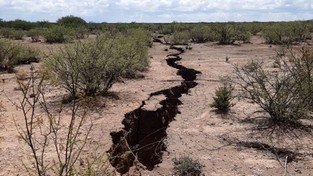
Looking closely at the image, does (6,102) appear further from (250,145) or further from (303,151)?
(303,151)

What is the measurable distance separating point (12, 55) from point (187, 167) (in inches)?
495

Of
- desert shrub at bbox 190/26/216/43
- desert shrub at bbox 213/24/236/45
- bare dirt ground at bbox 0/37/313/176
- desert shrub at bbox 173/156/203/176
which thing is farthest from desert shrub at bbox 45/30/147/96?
desert shrub at bbox 190/26/216/43

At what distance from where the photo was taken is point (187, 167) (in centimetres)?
643

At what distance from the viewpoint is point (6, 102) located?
35.0ft

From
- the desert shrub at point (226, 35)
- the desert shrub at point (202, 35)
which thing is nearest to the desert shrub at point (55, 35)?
the desert shrub at point (202, 35)

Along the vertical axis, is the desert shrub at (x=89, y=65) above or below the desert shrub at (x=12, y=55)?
above

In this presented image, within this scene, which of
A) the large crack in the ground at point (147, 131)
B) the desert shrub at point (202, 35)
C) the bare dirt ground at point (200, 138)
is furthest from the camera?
the desert shrub at point (202, 35)

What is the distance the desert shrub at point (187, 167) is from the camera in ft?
21.1

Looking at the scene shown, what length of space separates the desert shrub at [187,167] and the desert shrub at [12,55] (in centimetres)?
1116

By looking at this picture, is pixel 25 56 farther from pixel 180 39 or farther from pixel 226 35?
pixel 226 35

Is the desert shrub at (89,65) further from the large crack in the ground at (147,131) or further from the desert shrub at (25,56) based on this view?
the desert shrub at (25,56)

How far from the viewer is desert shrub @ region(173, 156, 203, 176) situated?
643cm

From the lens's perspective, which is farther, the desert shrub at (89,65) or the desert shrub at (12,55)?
the desert shrub at (12,55)

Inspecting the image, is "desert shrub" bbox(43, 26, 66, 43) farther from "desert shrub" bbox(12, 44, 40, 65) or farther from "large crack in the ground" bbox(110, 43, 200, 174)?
"large crack in the ground" bbox(110, 43, 200, 174)
